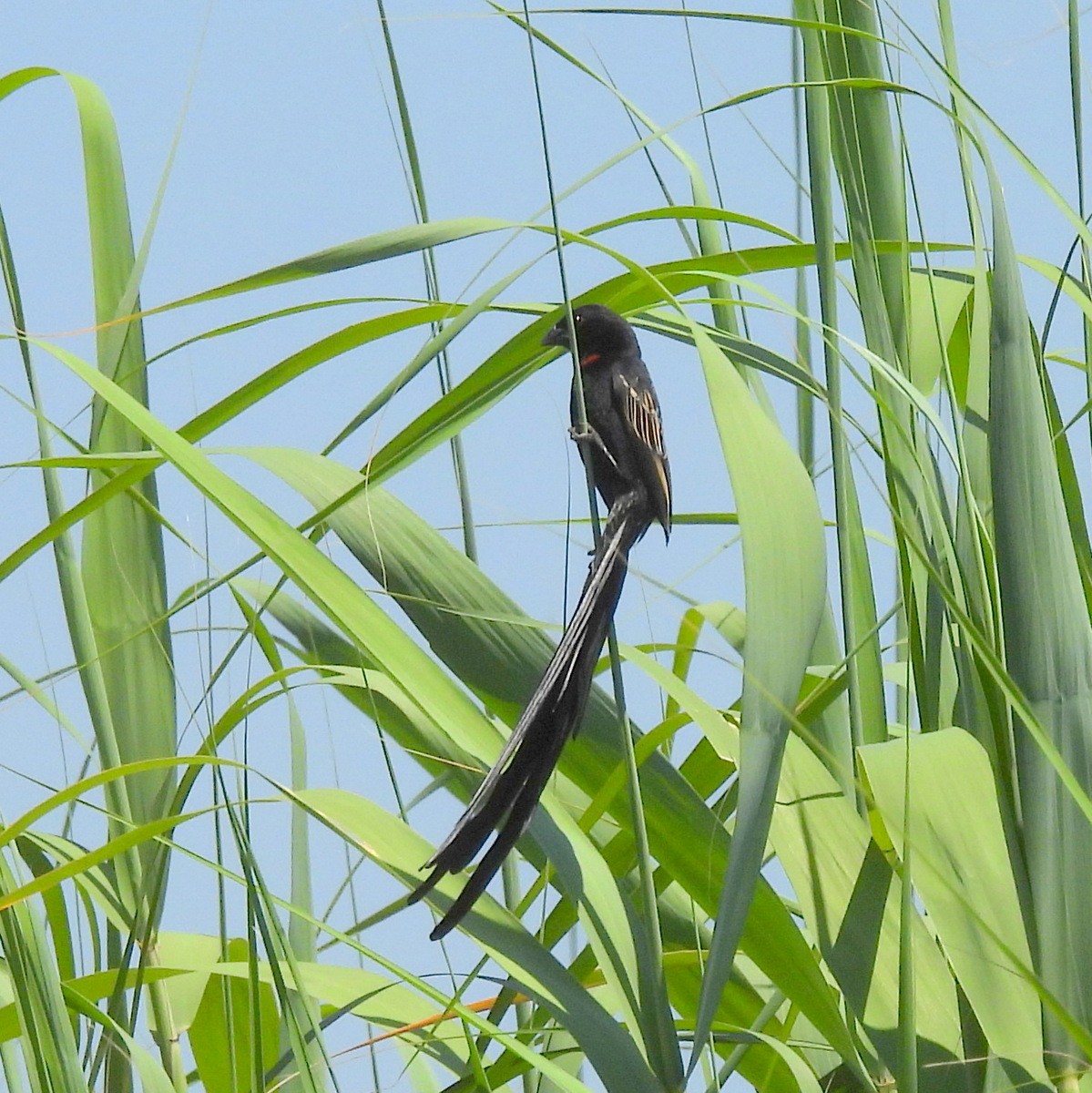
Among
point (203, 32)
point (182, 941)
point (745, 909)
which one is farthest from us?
point (182, 941)

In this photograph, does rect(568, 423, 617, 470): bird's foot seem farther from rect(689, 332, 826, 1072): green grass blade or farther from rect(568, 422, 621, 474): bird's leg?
rect(689, 332, 826, 1072): green grass blade

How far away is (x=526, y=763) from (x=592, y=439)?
0.51 metres

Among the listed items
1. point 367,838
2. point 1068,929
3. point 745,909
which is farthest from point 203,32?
point 1068,929

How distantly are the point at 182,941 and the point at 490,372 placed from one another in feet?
1.92

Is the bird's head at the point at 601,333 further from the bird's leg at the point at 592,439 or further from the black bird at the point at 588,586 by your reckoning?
the bird's leg at the point at 592,439

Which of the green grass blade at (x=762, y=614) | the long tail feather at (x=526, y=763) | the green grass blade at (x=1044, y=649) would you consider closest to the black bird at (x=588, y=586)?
the long tail feather at (x=526, y=763)

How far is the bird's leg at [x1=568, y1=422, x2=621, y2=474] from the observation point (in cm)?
114

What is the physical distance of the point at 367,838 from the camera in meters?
0.81

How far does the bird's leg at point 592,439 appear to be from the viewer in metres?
1.14

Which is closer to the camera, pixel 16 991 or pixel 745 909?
pixel 745 909

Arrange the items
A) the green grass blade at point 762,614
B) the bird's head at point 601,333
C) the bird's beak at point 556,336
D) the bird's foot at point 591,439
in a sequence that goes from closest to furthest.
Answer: the green grass blade at point 762,614 → the bird's beak at point 556,336 → the bird's foot at point 591,439 → the bird's head at point 601,333

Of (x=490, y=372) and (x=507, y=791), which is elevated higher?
(x=490, y=372)

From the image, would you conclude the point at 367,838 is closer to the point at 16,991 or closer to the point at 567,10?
the point at 16,991

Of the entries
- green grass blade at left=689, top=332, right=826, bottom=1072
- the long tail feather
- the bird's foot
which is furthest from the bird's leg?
green grass blade at left=689, top=332, right=826, bottom=1072
